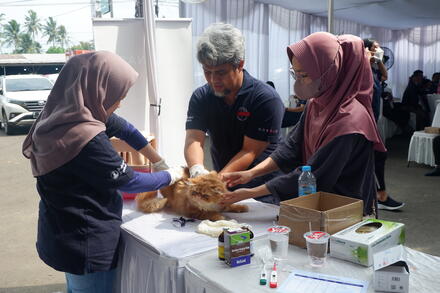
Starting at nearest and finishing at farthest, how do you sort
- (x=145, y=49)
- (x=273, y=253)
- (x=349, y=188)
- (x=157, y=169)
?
(x=273, y=253) < (x=349, y=188) < (x=157, y=169) < (x=145, y=49)

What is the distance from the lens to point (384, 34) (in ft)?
49.3

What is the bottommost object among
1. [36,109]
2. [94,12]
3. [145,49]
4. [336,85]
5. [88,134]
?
[36,109]

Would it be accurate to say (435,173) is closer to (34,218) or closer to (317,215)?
(317,215)

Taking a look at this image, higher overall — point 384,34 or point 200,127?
point 384,34

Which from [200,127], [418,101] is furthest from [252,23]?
[200,127]

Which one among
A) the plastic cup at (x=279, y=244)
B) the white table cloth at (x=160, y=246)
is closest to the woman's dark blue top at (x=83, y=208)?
the white table cloth at (x=160, y=246)

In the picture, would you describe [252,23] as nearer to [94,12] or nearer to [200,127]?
[94,12]

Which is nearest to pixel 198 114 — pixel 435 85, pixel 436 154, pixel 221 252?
pixel 221 252

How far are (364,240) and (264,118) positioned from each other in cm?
108

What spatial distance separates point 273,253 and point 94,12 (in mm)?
5378

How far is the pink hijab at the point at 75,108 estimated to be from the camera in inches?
59.7

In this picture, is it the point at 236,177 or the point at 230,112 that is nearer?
the point at 236,177

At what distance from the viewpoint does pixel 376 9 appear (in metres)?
10.0

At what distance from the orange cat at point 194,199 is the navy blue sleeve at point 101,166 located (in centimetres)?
35
